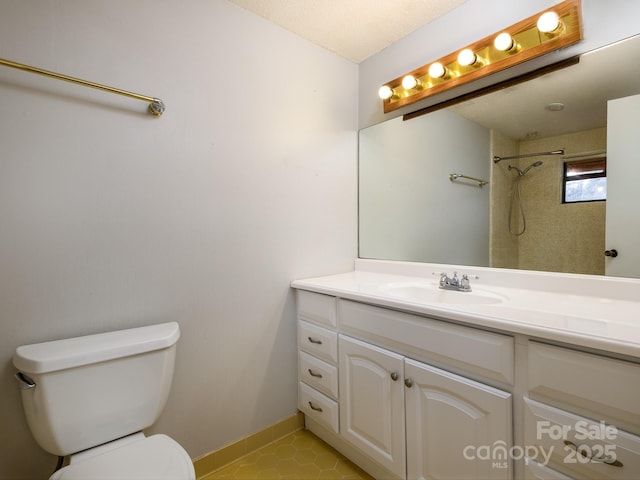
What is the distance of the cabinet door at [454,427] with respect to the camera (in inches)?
35.5

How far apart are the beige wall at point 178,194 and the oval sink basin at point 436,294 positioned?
484mm

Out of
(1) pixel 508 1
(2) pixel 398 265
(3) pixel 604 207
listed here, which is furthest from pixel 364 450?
(1) pixel 508 1

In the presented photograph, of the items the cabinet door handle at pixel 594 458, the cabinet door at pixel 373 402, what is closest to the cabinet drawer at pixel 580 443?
the cabinet door handle at pixel 594 458

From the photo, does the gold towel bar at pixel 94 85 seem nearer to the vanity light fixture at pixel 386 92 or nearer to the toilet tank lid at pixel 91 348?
the toilet tank lid at pixel 91 348

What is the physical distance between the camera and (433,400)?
3.45ft

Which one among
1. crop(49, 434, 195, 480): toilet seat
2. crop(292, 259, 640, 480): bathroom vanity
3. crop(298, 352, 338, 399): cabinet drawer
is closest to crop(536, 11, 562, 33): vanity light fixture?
crop(292, 259, 640, 480): bathroom vanity

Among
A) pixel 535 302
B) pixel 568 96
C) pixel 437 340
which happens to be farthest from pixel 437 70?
pixel 437 340

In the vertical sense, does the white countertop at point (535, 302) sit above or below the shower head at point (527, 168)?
below

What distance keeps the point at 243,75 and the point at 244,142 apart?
0.32 meters

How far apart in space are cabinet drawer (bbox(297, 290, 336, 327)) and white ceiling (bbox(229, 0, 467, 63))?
4.59ft

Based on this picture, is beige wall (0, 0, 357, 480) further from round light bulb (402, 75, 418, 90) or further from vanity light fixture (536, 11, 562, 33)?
vanity light fixture (536, 11, 562, 33)

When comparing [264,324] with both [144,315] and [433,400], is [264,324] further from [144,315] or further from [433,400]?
[433,400]

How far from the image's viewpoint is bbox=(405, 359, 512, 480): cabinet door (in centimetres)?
90

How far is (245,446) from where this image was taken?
59.1 inches
